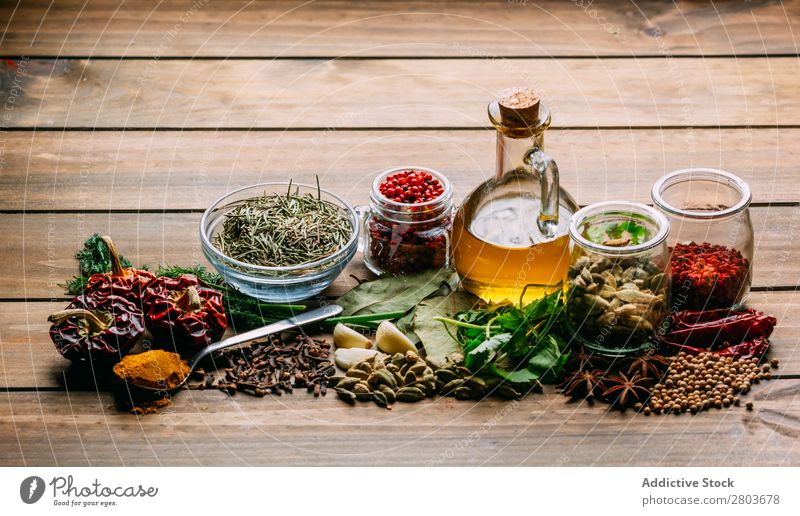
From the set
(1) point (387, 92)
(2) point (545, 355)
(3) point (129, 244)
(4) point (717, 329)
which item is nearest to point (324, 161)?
(1) point (387, 92)

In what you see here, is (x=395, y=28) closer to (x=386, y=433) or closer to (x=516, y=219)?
(x=516, y=219)

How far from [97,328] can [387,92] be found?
0.73 meters

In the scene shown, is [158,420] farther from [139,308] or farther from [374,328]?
[374,328]

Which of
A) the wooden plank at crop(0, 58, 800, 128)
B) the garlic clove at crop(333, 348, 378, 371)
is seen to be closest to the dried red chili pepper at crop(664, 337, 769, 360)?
the garlic clove at crop(333, 348, 378, 371)

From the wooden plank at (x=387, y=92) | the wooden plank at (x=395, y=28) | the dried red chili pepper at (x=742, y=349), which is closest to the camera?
the dried red chili pepper at (x=742, y=349)

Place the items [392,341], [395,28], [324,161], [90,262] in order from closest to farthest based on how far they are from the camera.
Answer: [392,341]
[90,262]
[324,161]
[395,28]

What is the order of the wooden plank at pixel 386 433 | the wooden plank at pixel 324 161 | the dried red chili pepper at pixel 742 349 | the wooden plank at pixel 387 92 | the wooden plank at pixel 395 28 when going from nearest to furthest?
the wooden plank at pixel 386 433
the dried red chili pepper at pixel 742 349
the wooden plank at pixel 324 161
the wooden plank at pixel 387 92
the wooden plank at pixel 395 28

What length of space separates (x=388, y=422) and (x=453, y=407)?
8 cm

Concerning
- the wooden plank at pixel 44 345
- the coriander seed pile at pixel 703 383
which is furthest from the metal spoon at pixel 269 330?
the coriander seed pile at pixel 703 383

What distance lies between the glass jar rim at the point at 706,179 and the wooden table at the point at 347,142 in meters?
0.13

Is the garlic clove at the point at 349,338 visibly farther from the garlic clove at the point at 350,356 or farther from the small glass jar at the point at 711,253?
the small glass jar at the point at 711,253

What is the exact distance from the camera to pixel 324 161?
1.62m

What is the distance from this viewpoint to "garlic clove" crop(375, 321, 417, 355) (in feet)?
4.16

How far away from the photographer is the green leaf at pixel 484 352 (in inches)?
47.9
